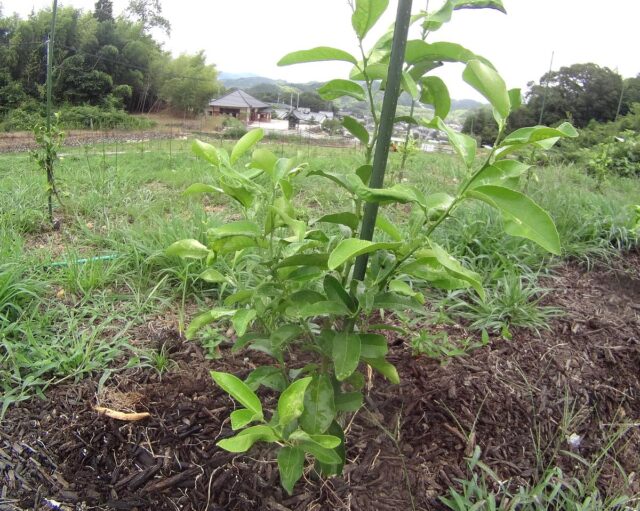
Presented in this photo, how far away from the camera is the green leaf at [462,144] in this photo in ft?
2.59

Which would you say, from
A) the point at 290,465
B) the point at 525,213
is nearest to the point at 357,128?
the point at 525,213

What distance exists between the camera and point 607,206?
2838mm

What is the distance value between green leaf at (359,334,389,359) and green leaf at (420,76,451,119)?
0.48 meters

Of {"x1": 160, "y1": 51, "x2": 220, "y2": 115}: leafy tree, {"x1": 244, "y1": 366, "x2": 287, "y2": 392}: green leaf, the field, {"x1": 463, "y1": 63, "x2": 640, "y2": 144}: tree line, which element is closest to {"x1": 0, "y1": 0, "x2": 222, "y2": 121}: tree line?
{"x1": 160, "y1": 51, "x2": 220, "y2": 115}: leafy tree

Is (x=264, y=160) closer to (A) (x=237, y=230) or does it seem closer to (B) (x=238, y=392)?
(A) (x=237, y=230)

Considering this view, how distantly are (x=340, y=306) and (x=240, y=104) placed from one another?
20.9 meters

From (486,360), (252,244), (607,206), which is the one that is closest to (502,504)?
(486,360)

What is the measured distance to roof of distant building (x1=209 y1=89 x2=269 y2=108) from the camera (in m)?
20.1

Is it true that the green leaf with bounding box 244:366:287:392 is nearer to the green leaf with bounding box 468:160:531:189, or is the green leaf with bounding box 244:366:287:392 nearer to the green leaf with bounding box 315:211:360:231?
the green leaf with bounding box 315:211:360:231

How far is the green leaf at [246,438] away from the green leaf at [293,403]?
0.03 metres

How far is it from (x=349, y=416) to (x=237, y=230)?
63cm

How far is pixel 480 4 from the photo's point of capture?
2.76 ft

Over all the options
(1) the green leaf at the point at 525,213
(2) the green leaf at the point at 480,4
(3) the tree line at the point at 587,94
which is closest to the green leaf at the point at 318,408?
(1) the green leaf at the point at 525,213

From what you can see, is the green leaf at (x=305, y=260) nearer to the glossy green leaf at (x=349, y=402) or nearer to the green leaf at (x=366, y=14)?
the glossy green leaf at (x=349, y=402)
